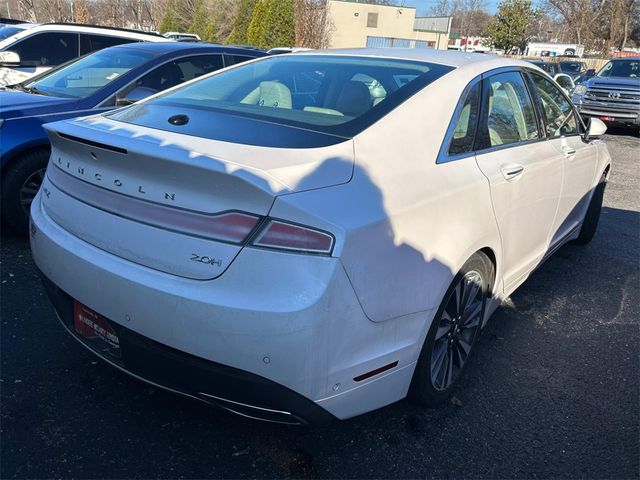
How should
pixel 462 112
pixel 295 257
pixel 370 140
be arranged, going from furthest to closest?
1. pixel 462 112
2. pixel 370 140
3. pixel 295 257

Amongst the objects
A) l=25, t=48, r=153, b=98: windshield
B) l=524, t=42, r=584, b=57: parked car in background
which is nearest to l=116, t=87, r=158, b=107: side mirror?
l=25, t=48, r=153, b=98: windshield

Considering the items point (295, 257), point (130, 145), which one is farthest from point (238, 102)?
point (295, 257)

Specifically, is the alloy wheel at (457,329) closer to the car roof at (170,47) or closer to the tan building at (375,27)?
the car roof at (170,47)

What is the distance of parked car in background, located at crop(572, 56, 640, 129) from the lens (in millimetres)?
13406

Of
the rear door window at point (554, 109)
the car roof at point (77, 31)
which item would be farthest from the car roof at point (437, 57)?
the car roof at point (77, 31)

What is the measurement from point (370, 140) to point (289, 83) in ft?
3.33

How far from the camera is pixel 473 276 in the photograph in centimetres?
267

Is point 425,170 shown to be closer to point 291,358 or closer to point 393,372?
point 393,372

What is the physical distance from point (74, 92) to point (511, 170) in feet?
12.9

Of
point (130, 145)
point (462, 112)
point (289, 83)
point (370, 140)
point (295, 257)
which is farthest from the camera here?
point (289, 83)

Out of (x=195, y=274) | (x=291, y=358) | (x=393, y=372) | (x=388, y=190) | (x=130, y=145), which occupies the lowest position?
(x=393, y=372)

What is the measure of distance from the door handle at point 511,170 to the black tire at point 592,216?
230 cm

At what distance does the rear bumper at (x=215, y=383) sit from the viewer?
6.15 feet

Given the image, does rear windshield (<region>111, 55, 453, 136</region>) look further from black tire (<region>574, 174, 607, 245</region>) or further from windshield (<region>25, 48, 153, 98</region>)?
black tire (<region>574, 174, 607, 245</region>)
